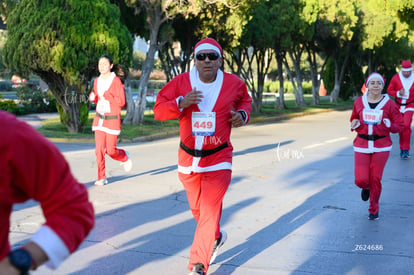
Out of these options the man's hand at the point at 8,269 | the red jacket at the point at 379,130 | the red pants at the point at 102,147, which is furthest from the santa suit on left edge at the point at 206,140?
the red pants at the point at 102,147

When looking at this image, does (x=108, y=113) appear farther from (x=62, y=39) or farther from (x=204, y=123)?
(x=62, y=39)

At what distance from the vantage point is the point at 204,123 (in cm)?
542

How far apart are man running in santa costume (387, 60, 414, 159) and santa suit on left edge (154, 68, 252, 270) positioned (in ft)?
28.5

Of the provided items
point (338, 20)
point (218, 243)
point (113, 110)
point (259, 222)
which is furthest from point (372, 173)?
point (338, 20)

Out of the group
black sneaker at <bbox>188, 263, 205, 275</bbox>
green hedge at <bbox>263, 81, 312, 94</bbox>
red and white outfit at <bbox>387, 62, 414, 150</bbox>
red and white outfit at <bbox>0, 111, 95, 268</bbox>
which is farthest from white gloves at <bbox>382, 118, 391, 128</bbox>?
green hedge at <bbox>263, 81, 312, 94</bbox>

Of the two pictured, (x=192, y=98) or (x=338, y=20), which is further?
(x=338, y=20)

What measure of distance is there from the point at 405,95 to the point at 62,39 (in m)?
8.94

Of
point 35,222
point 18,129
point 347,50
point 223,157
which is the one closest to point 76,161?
point 35,222

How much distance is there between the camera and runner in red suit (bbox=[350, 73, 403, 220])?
7699 millimetres

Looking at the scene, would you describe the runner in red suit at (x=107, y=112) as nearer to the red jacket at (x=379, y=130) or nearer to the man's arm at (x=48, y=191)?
the red jacket at (x=379, y=130)

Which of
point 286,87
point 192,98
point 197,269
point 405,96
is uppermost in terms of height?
point 192,98

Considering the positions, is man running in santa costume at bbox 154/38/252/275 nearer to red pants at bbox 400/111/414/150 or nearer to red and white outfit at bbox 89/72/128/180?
red and white outfit at bbox 89/72/128/180

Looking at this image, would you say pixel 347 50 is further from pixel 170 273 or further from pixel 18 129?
pixel 18 129

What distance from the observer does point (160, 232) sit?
7.07 m
